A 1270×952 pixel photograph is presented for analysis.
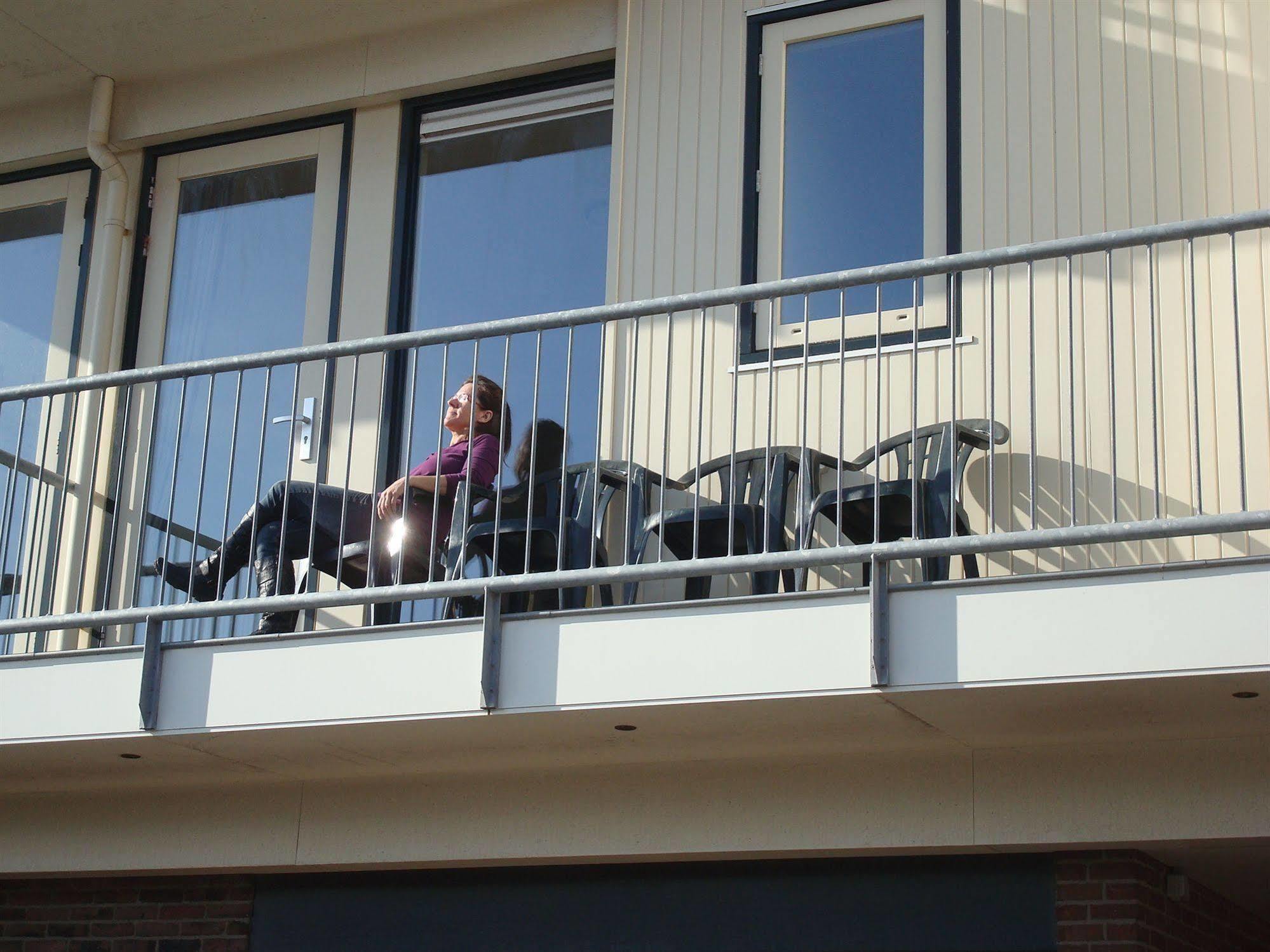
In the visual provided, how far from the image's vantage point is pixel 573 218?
24.0 ft

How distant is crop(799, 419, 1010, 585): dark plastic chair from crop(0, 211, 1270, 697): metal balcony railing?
15mm

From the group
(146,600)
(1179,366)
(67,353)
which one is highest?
(67,353)

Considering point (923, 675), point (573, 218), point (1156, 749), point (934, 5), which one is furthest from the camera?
point (573, 218)

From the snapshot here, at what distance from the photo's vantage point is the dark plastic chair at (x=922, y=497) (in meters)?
5.29

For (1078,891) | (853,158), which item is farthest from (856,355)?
(1078,891)

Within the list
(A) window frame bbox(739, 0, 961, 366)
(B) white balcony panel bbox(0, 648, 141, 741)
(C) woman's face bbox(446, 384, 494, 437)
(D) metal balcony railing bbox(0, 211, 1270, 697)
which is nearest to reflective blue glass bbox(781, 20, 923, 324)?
(A) window frame bbox(739, 0, 961, 366)

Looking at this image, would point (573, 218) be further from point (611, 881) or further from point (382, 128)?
point (611, 881)

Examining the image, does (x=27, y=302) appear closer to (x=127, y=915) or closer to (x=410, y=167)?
(x=410, y=167)

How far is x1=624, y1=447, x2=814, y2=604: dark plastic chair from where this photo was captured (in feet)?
17.9

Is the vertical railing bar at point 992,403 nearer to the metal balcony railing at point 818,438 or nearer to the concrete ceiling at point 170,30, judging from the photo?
the metal balcony railing at point 818,438

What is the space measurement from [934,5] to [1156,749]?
3.14m

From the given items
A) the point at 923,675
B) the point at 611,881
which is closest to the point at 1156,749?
the point at 923,675

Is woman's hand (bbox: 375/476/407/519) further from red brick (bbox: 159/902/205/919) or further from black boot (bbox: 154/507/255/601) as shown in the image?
red brick (bbox: 159/902/205/919)

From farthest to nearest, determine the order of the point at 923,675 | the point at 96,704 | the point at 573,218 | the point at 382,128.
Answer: the point at 382,128
the point at 573,218
the point at 96,704
the point at 923,675
